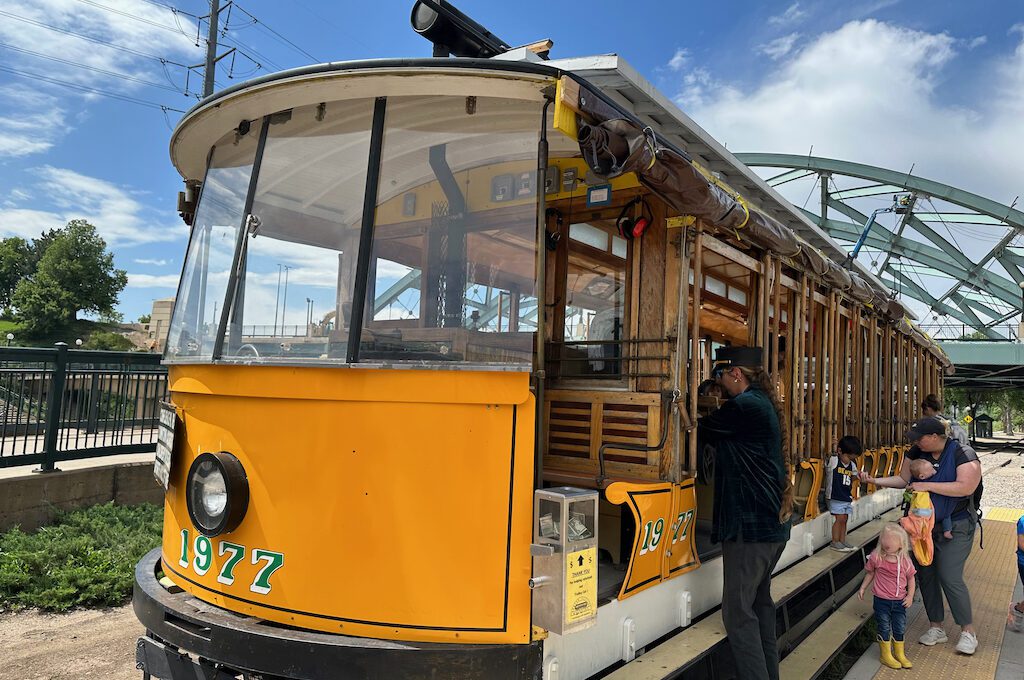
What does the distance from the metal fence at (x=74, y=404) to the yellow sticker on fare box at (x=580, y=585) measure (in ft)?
19.5

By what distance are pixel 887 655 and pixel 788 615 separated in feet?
2.10

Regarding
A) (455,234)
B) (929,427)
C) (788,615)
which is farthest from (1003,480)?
(455,234)

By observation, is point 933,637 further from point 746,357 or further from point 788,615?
point 746,357

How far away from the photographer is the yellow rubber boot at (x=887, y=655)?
436 cm

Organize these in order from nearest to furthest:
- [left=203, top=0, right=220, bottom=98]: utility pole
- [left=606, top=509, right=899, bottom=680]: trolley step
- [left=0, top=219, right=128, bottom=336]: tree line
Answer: [left=606, top=509, right=899, bottom=680]: trolley step, [left=203, top=0, right=220, bottom=98]: utility pole, [left=0, top=219, right=128, bottom=336]: tree line

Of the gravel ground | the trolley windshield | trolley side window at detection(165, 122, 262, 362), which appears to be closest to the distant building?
trolley side window at detection(165, 122, 262, 362)

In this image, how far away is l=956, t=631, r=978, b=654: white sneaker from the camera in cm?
457

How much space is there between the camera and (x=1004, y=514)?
416 inches

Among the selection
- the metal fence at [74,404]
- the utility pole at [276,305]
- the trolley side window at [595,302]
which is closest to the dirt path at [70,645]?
the metal fence at [74,404]

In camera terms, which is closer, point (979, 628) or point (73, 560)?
point (979, 628)

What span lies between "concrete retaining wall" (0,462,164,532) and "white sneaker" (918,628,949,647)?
689cm

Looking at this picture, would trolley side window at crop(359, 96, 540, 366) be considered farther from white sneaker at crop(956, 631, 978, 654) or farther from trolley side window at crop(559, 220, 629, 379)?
white sneaker at crop(956, 631, 978, 654)

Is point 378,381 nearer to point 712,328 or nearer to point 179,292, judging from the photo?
point 179,292

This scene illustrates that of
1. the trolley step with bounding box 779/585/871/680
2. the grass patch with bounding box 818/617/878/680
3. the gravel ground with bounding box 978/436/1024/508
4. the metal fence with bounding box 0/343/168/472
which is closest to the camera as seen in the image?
the trolley step with bounding box 779/585/871/680
